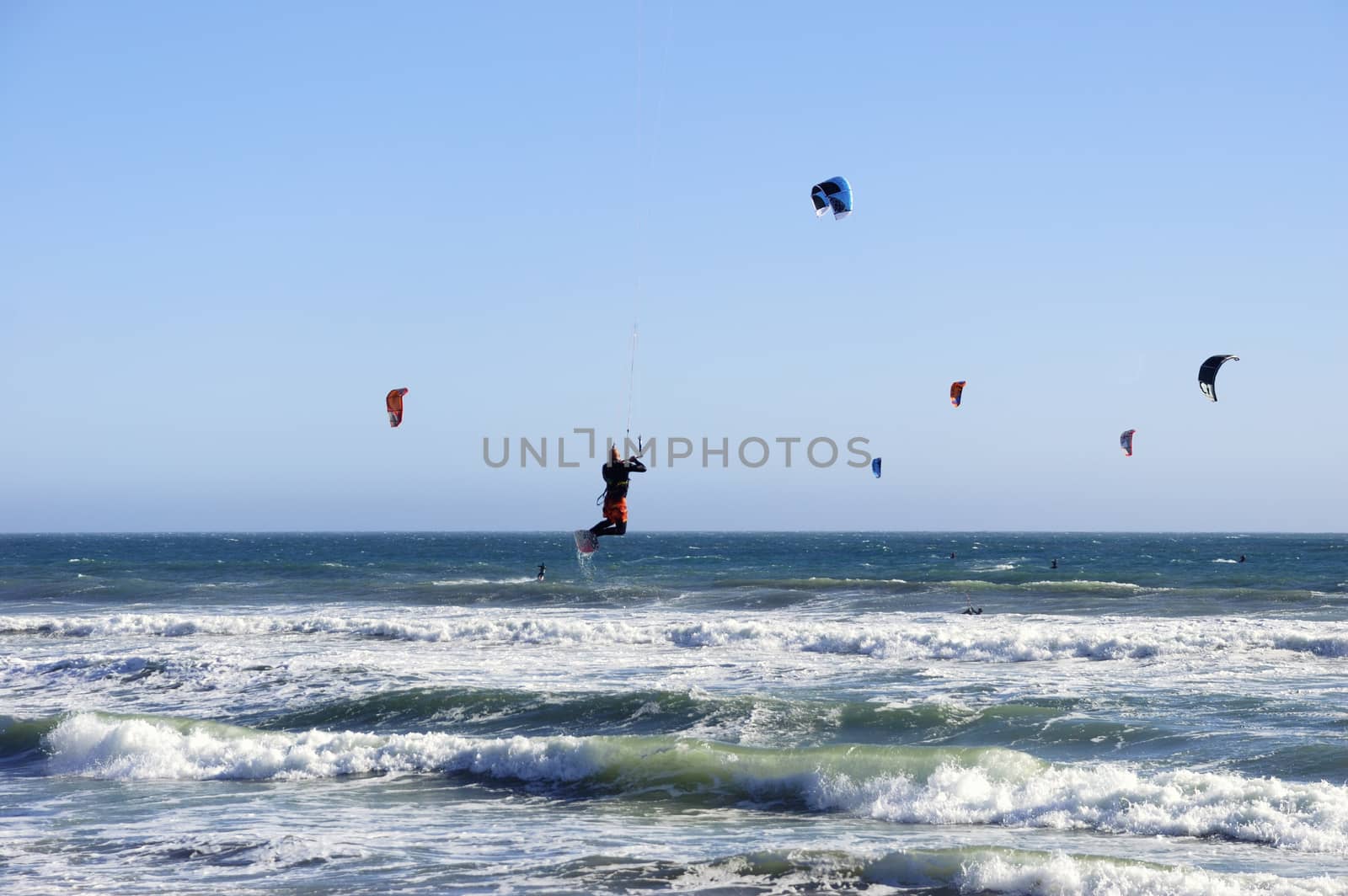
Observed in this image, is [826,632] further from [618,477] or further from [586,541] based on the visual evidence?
[618,477]

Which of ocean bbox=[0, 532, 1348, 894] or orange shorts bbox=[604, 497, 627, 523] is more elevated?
orange shorts bbox=[604, 497, 627, 523]

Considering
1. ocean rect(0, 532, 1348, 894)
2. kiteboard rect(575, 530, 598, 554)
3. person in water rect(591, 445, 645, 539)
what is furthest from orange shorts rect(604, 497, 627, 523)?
ocean rect(0, 532, 1348, 894)

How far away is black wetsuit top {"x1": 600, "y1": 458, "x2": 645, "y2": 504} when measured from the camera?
48.3 ft

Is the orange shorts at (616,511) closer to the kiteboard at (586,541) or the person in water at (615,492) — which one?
the person in water at (615,492)

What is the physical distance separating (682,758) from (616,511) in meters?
3.25

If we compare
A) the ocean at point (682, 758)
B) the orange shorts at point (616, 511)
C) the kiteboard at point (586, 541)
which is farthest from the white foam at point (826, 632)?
the orange shorts at point (616, 511)

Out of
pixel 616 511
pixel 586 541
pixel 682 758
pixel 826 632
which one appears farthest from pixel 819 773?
pixel 826 632

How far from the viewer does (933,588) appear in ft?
136

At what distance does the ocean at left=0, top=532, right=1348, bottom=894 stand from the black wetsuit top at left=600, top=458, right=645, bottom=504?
303cm

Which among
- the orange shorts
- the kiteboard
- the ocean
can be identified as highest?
the orange shorts

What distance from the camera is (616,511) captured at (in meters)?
15.0

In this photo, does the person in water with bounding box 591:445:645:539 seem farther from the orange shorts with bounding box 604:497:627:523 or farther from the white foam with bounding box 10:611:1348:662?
the white foam with bounding box 10:611:1348:662

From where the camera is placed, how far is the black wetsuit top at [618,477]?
14.7m

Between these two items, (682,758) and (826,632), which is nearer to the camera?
(682,758)
